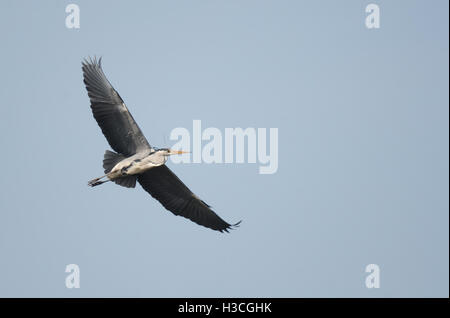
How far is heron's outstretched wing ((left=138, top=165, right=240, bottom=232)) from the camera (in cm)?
2056

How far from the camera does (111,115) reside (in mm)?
19781

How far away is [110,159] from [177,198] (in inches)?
75.9

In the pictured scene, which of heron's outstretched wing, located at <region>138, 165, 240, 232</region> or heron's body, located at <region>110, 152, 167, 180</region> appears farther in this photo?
heron's outstretched wing, located at <region>138, 165, 240, 232</region>

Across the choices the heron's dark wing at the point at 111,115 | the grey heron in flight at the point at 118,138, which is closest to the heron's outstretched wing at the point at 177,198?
the grey heron in flight at the point at 118,138

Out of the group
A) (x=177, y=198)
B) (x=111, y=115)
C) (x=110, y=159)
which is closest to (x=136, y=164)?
(x=110, y=159)

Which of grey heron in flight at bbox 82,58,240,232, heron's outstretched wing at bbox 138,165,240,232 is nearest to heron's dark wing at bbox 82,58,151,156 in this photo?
grey heron in flight at bbox 82,58,240,232

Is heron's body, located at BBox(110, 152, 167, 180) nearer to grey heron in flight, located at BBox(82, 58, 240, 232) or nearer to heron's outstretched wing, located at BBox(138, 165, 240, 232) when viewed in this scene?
grey heron in flight, located at BBox(82, 58, 240, 232)

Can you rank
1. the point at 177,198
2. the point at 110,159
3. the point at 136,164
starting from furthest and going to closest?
the point at 177,198
the point at 110,159
the point at 136,164

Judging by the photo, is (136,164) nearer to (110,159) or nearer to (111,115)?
(110,159)

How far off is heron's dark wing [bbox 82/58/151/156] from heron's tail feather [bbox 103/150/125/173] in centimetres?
12
